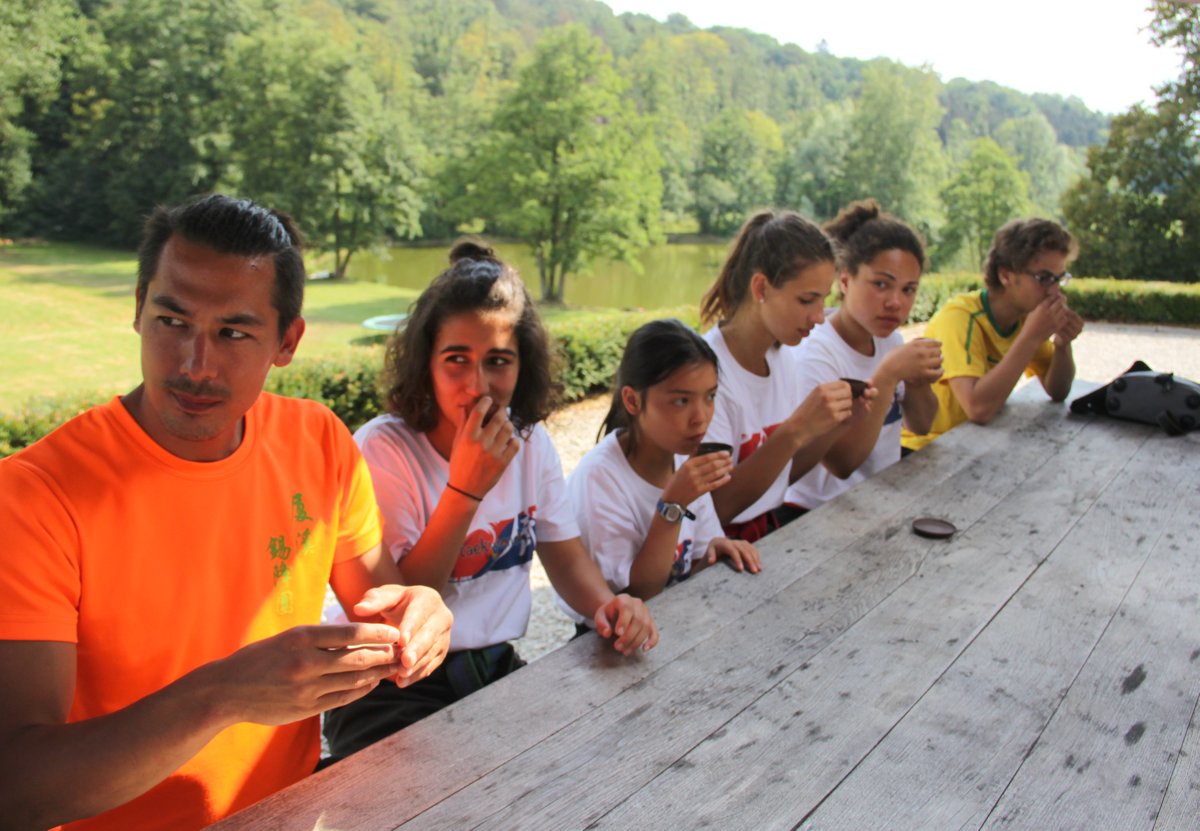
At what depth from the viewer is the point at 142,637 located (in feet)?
3.98

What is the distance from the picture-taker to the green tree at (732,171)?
40438 mm

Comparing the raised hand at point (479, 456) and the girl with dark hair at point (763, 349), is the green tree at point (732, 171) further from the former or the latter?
the raised hand at point (479, 456)

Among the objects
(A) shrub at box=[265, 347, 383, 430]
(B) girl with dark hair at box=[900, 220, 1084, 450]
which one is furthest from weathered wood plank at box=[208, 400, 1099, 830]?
(A) shrub at box=[265, 347, 383, 430]

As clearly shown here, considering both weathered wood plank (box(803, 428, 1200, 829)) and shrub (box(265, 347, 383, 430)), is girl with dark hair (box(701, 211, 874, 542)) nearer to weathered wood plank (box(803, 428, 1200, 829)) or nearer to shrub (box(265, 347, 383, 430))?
weathered wood plank (box(803, 428, 1200, 829))

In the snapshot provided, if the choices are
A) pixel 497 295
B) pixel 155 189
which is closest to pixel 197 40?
pixel 155 189

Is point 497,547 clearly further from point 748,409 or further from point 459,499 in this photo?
point 748,409

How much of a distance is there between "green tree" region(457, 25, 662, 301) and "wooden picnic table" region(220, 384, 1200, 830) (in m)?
21.0

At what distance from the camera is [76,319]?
1766 cm

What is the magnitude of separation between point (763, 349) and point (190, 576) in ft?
6.34

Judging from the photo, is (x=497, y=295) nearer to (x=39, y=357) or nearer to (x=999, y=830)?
(x=999, y=830)

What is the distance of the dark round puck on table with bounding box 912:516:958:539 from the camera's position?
6.94 feet

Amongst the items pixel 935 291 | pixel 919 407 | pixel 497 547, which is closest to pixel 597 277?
pixel 935 291

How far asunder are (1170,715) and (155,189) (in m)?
26.7

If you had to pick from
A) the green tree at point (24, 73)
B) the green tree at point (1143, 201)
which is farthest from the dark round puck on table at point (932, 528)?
the green tree at point (24, 73)
